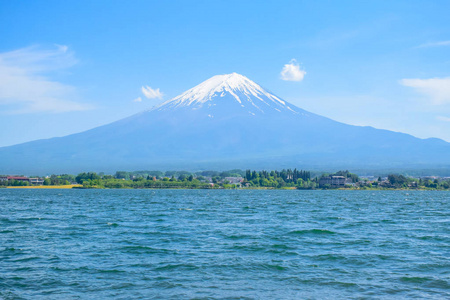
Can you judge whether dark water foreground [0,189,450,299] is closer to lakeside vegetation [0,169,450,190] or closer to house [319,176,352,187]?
lakeside vegetation [0,169,450,190]

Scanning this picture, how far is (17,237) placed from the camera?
3073 cm

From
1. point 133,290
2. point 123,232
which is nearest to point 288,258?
point 133,290

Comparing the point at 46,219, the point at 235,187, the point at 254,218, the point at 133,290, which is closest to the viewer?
the point at 133,290

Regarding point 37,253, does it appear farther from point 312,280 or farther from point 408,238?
point 408,238

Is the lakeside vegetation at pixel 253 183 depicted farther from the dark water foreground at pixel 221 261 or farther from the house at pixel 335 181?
the dark water foreground at pixel 221 261

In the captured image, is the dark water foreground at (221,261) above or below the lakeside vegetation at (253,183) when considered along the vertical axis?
below

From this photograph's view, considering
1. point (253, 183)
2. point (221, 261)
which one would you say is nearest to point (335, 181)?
point (253, 183)

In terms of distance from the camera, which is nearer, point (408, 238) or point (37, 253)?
point (37, 253)

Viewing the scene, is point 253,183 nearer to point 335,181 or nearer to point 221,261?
point 335,181

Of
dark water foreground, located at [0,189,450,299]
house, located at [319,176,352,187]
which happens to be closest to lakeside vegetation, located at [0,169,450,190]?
house, located at [319,176,352,187]

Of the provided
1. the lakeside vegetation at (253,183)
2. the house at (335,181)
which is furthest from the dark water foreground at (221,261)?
the house at (335,181)

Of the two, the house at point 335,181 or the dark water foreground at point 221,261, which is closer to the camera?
the dark water foreground at point 221,261

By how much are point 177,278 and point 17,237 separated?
14.6 meters

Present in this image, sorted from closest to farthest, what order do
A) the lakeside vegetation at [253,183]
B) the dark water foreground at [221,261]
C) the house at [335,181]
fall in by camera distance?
1. the dark water foreground at [221,261]
2. the lakeside vegetation at [253,183]
3. the house at [335,181]
